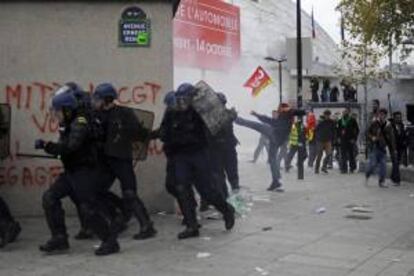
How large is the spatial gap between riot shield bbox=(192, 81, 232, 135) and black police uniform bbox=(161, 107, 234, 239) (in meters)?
0.08

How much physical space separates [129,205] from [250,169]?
1084 cm

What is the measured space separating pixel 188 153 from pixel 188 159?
69mm

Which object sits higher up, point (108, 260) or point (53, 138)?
point (53, 138)

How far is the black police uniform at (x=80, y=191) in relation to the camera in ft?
24.5

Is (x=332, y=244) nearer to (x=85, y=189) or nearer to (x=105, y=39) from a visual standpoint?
(x=85, y=189)

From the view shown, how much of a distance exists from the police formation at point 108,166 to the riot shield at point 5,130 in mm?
828

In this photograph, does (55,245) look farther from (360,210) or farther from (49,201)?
(360,210)

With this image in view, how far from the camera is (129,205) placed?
27.7 ft

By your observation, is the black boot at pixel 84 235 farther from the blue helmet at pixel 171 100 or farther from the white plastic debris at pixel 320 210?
the white plastic debris at pixel 320 210

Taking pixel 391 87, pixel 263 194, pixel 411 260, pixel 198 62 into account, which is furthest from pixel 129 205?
pixel 391 87

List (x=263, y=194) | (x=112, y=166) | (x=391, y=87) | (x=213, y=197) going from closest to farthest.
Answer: (x=112, y=166)
(x=213, y=197)
(x=263, y=194)
(x=391, y=87)

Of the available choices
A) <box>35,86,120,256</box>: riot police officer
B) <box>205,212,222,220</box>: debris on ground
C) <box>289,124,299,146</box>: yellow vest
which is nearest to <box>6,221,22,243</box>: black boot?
<box>35,86,120,256</box>: riot police officer

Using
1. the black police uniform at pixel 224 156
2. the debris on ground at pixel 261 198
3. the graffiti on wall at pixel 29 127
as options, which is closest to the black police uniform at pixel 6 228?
the graffiti on wall at pixel 29 127

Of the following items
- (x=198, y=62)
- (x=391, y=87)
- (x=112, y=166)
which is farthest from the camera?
(x=391, y=87)
